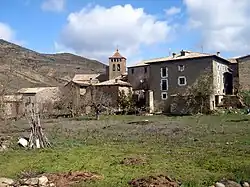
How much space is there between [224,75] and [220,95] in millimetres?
9359

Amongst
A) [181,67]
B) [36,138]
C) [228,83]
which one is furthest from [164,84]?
[36,138]

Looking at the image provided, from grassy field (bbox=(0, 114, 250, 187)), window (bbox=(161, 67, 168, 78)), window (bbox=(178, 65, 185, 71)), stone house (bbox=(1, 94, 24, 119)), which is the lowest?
grassy field (bbox=(0, 114, 250, 187))

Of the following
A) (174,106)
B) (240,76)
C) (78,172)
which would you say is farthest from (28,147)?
(240,76)

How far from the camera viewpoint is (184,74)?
75500 mm

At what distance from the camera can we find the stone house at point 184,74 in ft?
240

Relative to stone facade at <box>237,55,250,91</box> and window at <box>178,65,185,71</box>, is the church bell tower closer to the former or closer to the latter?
window at <box>178,65,185,71</box>

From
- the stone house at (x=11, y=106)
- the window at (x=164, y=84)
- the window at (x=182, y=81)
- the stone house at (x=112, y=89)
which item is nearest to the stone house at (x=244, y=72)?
the window at (x=182, y=81)

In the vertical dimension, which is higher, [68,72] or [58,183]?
[68,72]

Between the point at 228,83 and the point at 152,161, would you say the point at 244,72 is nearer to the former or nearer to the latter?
the point at 228,83

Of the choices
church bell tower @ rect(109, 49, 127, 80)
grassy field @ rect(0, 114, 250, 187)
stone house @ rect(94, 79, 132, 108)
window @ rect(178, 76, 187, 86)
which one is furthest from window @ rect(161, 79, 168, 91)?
grassy field @ rect(0, 114, 250, 187)

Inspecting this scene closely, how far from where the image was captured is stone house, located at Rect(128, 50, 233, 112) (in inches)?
2876

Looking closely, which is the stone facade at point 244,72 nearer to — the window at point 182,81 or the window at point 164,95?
the window at point 182,81

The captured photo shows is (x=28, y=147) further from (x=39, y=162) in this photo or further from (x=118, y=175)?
(x=118, y=175)

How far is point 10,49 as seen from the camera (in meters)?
34.4
